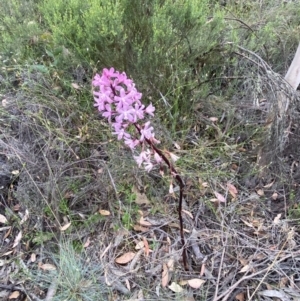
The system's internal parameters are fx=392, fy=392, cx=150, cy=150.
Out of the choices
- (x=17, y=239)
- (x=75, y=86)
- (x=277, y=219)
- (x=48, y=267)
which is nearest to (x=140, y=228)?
(x=48, y=267)

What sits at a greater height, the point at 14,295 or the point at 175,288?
the point at 175,288

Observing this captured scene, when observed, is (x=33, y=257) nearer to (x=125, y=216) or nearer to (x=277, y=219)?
(x=125, y=216)

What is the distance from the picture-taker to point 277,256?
6.45 ft

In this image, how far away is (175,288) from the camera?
192 cm

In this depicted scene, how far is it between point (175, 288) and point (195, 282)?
11 centimetres

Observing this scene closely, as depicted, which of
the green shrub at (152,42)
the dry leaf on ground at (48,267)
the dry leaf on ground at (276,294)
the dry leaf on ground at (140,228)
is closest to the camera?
the dry leaf on ground at (276,294)

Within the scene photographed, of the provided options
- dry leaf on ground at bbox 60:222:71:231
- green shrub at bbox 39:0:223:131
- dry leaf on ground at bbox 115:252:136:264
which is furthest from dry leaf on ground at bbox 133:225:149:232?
green shrub at bbox 39:0:223:131

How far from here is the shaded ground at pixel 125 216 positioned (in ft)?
6.38

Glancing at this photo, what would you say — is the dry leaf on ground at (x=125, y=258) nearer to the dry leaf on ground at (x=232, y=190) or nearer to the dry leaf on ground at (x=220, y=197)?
the dry leaf on ground at (x=220, y=197)

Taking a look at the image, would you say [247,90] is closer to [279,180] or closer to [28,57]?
[279,180]

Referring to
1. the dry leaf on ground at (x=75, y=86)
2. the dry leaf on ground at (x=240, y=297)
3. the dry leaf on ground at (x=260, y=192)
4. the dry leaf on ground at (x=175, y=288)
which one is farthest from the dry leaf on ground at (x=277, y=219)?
the dry leaf on ground at (x=75, y=86)

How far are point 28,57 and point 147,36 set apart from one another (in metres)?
0.90

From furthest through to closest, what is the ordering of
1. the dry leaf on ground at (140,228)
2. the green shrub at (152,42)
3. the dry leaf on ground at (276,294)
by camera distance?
the green shrub at (152,42) → the dry leaf on ground at (140,228) → the dry leaf on ground at (276,294)

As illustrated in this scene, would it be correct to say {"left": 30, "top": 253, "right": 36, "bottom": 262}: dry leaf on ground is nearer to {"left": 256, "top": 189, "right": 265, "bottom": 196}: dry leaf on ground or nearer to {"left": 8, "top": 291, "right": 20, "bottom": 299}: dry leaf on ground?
{"left": 8, "top": 291, "right": 20, "bottom": 299}: dry leaf on ground
